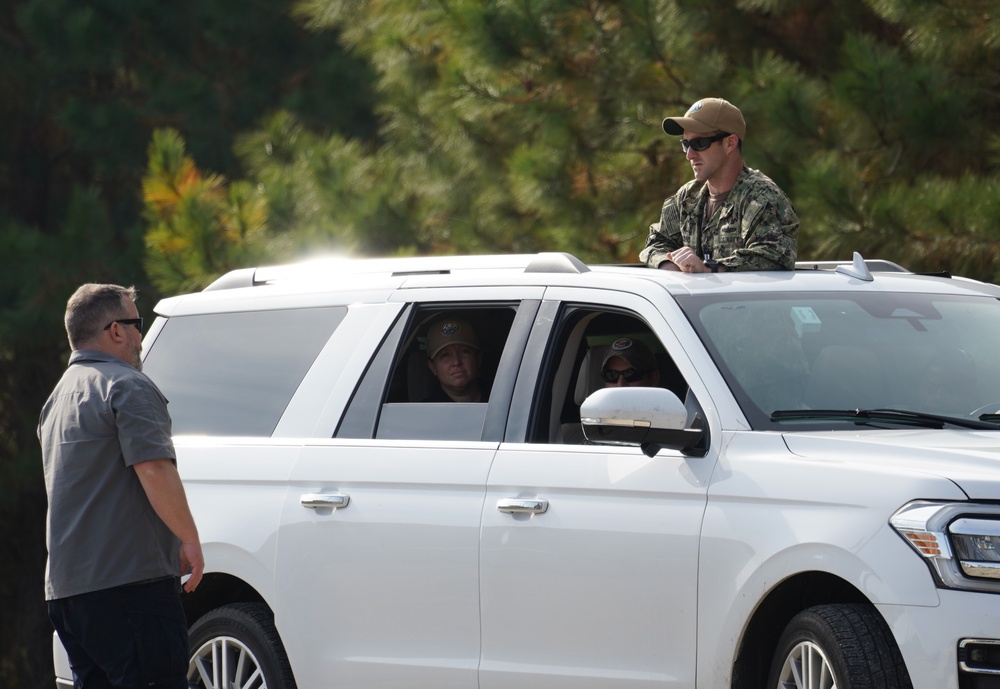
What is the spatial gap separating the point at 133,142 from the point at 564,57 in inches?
369

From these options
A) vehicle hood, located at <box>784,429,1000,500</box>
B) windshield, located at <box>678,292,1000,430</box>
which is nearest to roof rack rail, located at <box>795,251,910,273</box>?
windshield, located at <box>678,292,1000,430</box>

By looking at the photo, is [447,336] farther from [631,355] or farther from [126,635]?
[126,635]

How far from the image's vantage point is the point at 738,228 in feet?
22.5

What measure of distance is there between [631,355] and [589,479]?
91cm

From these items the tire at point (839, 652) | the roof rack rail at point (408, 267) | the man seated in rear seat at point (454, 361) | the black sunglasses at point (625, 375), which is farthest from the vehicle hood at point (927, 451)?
the man seated in rear seat at point (454, 361)

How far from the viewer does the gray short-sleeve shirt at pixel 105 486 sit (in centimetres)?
541

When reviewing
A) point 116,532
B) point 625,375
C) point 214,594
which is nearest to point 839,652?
point 625,375

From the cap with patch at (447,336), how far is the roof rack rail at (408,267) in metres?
0.21

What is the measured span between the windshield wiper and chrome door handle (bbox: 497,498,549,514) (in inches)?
32.8

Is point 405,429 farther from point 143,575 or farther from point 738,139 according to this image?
point 738,139

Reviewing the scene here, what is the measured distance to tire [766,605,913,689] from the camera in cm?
462

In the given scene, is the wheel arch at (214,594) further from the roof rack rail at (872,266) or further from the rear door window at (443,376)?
the roof rack rail at (872,266)

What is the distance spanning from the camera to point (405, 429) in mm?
6199

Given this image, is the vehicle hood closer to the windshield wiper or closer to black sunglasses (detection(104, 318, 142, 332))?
the windshield wiper
